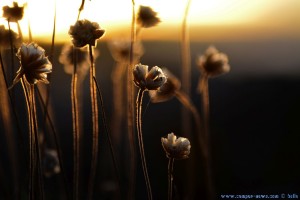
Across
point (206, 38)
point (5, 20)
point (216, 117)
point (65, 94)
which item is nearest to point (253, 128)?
point (216, 117)

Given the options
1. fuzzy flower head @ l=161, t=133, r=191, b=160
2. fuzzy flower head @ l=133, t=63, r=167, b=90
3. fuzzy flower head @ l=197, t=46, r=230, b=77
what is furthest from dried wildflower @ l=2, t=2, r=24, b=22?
fuzzy flower head @ l=197, t=46, r=230, b=77

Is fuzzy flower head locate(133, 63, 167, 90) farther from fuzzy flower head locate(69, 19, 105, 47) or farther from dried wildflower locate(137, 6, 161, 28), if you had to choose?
dried wildflower locate(137, 6, 161, 28)

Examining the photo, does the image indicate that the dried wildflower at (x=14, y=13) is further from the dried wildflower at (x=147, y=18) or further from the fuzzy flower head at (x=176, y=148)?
the fuzzy flower head at (x=176, y=148)

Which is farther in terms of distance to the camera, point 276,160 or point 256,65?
point 256,65

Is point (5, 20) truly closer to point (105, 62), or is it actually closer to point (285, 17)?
point (285, 17)

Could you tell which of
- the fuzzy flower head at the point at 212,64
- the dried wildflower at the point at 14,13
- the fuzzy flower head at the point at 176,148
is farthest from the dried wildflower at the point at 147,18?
the fuzzy flower head at the point at 176,148

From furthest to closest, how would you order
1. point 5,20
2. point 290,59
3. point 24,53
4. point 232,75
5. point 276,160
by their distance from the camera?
point 232,75
point 290,59
point 276,160
point 5,20
point 24,53

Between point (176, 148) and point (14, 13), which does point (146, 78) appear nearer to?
point (176, 148)
